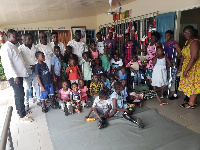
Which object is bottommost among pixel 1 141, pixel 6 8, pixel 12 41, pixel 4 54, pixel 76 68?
pixel 1 141

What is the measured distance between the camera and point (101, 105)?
3078mm

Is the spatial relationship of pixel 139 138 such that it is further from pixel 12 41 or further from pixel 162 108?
pixel 12 41

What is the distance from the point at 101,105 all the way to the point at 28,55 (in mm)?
1725

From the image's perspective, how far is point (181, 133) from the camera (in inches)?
98.4

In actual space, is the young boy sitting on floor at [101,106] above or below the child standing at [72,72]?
below

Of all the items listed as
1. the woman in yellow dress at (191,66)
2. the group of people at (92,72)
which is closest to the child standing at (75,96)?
the group of people at (92,72)

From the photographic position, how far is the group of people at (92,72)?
2.96 meters

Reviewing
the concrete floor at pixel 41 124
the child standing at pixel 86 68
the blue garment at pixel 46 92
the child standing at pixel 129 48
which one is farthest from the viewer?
the child standing at pixel 129 48

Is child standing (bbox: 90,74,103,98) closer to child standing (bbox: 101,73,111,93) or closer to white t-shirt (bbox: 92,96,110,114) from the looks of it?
child standing (bbox: 101,73,111,93)

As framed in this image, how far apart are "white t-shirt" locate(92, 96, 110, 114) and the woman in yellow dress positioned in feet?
5.12

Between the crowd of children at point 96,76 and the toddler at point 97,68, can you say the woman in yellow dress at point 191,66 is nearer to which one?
the crowd of children at point 96,76

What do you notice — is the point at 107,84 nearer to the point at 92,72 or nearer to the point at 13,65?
the point at 92,72

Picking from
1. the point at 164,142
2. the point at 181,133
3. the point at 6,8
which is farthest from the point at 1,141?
the point at 6,8

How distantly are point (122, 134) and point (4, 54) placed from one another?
2.24m
